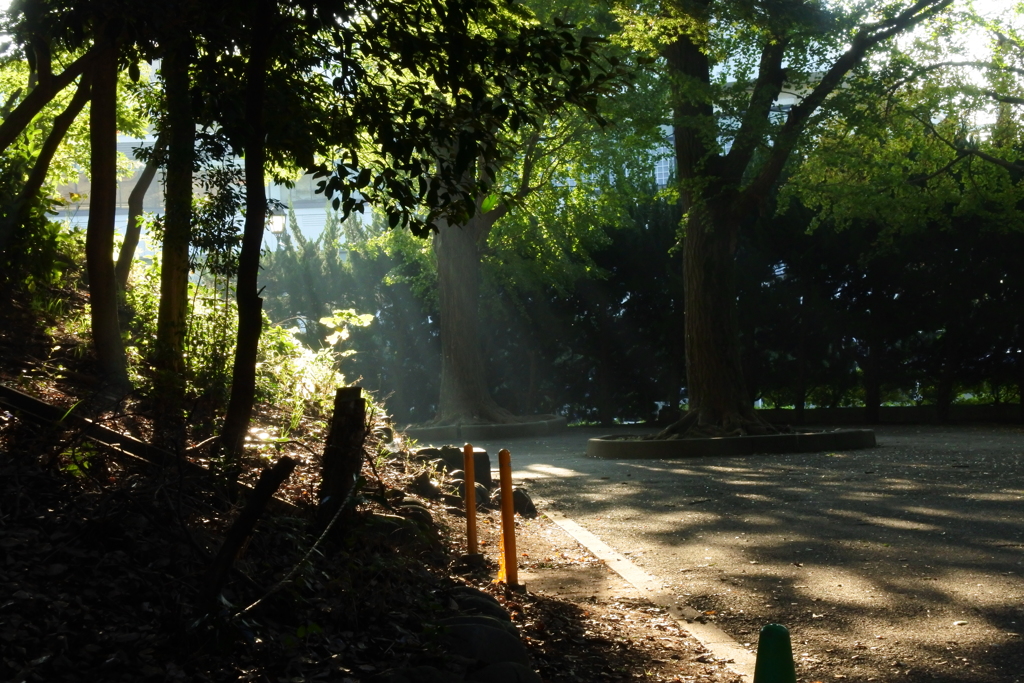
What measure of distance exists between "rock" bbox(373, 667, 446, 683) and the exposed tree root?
14.7 m

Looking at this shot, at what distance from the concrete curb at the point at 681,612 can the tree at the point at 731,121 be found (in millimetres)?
9504

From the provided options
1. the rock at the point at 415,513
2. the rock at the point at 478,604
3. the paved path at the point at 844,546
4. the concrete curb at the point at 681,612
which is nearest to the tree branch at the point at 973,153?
the paved path at the point at 844,546

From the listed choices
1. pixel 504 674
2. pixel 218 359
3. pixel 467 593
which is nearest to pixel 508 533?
pixel 467 593

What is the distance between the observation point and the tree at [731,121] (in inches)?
654

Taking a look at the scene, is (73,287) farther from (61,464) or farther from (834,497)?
(834,497)

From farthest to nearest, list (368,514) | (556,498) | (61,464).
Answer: (556,498) < (368,514) < (61,464)

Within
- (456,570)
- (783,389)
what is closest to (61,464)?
(456,570)

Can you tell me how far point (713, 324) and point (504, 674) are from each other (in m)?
15.3

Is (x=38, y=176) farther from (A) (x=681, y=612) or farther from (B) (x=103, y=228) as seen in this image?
(A) (x=681, y=612)

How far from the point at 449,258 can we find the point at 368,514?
68.5ft

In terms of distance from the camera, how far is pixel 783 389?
97.9ft

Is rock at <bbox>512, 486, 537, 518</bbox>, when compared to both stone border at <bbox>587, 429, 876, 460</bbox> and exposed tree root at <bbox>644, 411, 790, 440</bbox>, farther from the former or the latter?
exposed tree root at <bbox>644, 411, 790, 440</bbox>

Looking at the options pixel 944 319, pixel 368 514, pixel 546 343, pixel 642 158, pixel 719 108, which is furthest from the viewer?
pixel 546 343

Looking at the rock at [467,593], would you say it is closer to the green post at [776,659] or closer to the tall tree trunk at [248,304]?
the tall tree trunk at [248,304]
